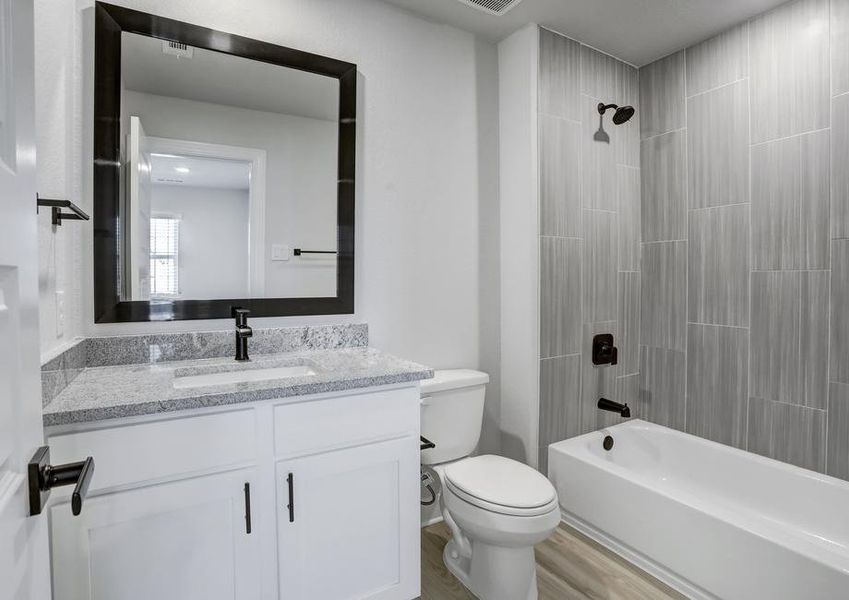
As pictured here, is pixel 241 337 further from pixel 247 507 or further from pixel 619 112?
pixel 619 112

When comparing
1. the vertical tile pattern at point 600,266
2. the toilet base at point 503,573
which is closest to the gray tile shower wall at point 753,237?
the vertical tile pattern at point 600,266

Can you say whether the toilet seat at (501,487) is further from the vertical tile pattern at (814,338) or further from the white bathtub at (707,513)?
the vertical tile pattern at (814,338)

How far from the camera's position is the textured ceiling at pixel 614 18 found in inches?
82.3

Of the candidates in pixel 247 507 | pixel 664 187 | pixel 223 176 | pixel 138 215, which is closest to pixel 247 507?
pixel 247 507

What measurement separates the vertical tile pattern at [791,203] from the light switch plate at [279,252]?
2.19 meters

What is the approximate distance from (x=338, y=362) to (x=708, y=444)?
1.97 m

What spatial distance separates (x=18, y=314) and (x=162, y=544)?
848 millimetres

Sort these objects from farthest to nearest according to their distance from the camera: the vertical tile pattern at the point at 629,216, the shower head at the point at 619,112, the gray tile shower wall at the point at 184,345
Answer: the vertical tile pattern at the point at 629,216 < the shower head at the point at 619,112 < the gray tile shower wall at the point at 184,345

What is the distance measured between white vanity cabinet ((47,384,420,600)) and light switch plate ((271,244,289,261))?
74cm

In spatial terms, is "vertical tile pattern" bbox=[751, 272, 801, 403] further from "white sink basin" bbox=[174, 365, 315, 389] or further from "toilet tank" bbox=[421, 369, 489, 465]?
"white sink basin" bbox=[174, 365, 315, 389]

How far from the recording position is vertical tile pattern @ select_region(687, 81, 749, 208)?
225cm

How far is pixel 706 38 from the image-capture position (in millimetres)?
2379

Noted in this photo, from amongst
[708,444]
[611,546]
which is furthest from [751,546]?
[708,444]

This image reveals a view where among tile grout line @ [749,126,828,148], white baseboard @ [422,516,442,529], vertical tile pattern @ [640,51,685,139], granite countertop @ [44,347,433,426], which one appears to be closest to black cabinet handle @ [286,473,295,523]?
granite countertop @ [44,347,433,426]
